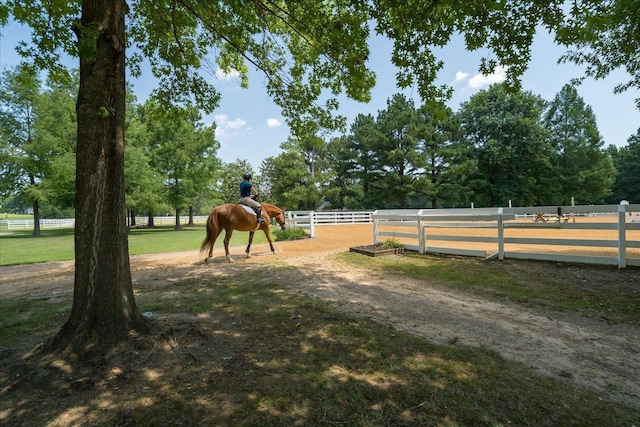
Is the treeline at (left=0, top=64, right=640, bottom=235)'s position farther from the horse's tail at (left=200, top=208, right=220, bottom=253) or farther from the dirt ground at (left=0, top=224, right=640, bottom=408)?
the dirt ground at (left=0, top=224, right=640, bottom=408)

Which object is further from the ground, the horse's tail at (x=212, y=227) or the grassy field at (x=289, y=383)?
the horse's tail at (x=212, y=227)

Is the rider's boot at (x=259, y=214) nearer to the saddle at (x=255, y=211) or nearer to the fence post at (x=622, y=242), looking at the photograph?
the saddle at (x=255, y=211)

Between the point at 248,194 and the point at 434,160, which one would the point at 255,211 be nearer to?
the point at 248,194

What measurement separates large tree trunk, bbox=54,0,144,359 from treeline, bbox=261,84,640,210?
116 feet

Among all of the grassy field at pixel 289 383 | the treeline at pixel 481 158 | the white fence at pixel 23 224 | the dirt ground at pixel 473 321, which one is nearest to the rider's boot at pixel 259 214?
the dirt ground at pixel 473 321

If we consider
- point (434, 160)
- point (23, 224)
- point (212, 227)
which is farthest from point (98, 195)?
point (23, 224)

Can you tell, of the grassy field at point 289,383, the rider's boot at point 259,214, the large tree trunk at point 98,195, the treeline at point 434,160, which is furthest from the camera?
the treeline at point 434,160

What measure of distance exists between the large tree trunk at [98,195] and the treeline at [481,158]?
35.4m

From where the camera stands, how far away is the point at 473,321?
4.12 metres

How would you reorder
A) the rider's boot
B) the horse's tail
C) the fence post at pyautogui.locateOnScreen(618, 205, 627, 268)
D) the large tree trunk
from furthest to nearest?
the rider's boot
the horse's tail
the fence post at pyautogui.locateOnScreen(618, 205, 627, 268)
the large tree trunk

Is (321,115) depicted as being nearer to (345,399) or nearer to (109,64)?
(109,64)

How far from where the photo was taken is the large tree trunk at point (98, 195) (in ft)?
10.1

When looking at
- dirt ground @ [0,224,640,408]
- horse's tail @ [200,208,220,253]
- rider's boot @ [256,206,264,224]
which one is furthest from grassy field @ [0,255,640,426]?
rider's boot @ [256,206,264,224]

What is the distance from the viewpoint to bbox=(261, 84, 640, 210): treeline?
3741 cm
